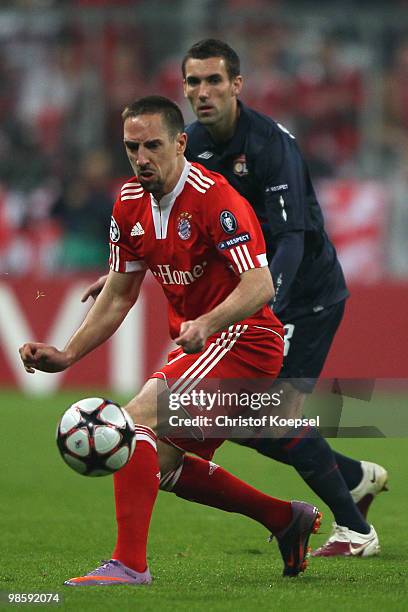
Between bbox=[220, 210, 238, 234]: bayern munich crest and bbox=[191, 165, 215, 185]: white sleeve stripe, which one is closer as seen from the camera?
bbox=[220, 210, 238, 234]: bayern munich crest

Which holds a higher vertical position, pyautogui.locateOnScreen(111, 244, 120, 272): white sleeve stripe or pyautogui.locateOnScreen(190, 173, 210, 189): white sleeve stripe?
pyautogui.locateOnScreen(190, 173, 210, 189): white sleeve stripe

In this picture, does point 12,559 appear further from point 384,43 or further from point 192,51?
point 384,43

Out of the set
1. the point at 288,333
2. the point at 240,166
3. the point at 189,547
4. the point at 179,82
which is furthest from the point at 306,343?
the point at 179,82

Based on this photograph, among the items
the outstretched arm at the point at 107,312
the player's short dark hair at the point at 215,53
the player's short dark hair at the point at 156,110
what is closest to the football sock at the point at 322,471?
the outstretched arm at the point at 107,312

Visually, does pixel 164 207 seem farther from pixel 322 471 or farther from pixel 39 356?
pixel 322 471

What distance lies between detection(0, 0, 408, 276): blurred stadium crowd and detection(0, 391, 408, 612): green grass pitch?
5058 mm

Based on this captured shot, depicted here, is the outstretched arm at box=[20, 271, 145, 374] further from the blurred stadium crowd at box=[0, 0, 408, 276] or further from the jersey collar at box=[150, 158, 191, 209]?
the blurred stadium crowd at box=[0, 0, 408, 276]

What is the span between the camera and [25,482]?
8.77m

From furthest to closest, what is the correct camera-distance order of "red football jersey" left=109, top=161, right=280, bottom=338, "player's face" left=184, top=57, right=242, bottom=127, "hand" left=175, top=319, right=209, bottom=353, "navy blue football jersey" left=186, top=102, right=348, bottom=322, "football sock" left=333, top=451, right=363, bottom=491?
1. "football sock" left=333, top=451, right=363, bottom=491
2. "player's face" left=184, top=57, right=242, bottom=127
3. "navy blue football jersey" left=186, top=102, right=348, bottom=322
4. "red football jersey" left=109, top=161, right=280, bottom=338
5. "hand" left=175, top=319, right=209, bottom=353

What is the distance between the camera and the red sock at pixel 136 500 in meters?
5.05

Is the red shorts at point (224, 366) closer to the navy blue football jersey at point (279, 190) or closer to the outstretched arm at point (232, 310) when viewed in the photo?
the outstretched arm at point (232, 310)

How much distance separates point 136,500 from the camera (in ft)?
16.7

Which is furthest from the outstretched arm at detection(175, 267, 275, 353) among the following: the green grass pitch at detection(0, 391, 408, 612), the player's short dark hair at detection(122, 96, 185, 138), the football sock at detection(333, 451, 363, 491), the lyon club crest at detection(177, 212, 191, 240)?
the football sock at detection(333, 451, 363, 491)

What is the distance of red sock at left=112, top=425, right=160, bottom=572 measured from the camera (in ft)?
16.6
